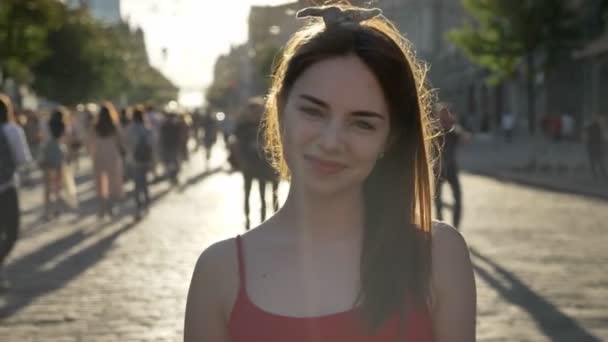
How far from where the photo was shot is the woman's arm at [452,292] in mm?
2232

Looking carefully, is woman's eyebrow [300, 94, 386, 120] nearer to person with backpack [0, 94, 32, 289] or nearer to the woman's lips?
the woman's lips

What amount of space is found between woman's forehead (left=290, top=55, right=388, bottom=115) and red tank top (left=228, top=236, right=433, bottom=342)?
381 mm

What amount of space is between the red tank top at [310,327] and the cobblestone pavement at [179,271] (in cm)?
535

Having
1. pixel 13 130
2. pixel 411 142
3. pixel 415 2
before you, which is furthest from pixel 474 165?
pixel 415 2

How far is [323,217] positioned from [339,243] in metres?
0.06

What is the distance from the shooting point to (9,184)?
10.2 meters

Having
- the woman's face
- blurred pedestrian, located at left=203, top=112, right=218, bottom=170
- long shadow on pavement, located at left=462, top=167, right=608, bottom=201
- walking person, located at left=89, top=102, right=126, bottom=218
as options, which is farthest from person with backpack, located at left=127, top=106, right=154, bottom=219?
blurred pedestrian, located at left=203, top=112, right=218, bottom=170

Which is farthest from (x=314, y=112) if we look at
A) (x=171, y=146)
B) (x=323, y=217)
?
(x=171, y=146)

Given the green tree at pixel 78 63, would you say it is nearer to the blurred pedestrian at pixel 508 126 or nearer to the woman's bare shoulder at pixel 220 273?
the blurred pedestrian at pixel 508 126

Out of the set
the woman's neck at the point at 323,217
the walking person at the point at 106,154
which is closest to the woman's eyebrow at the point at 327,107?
the woman's neck at the point at 323,217

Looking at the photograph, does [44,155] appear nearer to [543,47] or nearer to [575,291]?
[575,291]

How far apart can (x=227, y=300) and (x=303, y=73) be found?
447 millimetres

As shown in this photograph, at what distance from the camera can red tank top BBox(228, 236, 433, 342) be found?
2145mm

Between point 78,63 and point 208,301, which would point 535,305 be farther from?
point 78,63
